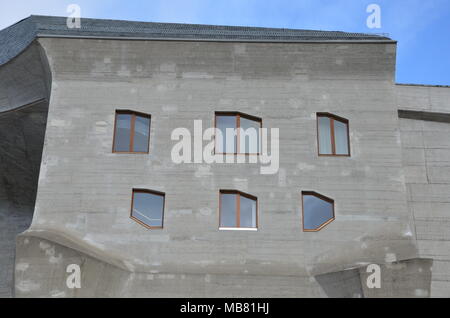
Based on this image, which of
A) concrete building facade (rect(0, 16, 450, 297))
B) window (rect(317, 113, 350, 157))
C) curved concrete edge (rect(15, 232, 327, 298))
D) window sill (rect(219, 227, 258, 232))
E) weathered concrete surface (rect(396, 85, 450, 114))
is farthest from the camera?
weathered concrete surface (rect(396, 85, 450, 114))

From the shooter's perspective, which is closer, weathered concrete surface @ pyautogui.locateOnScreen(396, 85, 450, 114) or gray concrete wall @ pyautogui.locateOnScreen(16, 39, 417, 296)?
gray concrete wall @ pyautogui.locateOnScreen(16, 39, 417, 296)

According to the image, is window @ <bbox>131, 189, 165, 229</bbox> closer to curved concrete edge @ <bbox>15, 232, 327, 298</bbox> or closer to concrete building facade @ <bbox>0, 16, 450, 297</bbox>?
concrete building facade @ <bbox>0, 16, 450, 297</bbox>

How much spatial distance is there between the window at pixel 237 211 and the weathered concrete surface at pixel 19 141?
8.96 m

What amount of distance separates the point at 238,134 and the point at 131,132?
12.1 ft

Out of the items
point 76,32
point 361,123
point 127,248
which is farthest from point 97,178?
point 361,123

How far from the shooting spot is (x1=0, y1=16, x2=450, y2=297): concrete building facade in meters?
17.5

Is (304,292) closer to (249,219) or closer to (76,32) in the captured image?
(249,219)

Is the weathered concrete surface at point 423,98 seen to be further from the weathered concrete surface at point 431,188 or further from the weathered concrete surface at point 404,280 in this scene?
the weathered concrete surface at point 404,280

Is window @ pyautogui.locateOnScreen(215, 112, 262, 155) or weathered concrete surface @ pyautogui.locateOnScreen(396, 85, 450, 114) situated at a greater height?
Answer: weathered concrete surface @ pyautogui.locateOnScreen(396, 85, 450, 114)

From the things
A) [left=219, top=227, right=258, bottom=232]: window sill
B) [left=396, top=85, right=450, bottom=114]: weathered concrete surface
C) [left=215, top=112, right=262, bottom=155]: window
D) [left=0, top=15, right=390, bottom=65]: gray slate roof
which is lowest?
[left=219, top=227, right=258, bottom=232]: window sill

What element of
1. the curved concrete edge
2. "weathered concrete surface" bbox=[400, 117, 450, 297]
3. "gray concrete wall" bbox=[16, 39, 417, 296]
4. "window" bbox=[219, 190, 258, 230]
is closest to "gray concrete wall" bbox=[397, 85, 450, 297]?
"weathered concrete surface" bbox=[400, 117, 450, 297]

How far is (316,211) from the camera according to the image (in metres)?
18.8

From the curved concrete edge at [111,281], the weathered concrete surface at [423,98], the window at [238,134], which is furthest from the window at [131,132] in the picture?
the weathered concrete surface at [423,98]

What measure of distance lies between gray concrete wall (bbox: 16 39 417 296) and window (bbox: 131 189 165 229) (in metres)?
0.24
